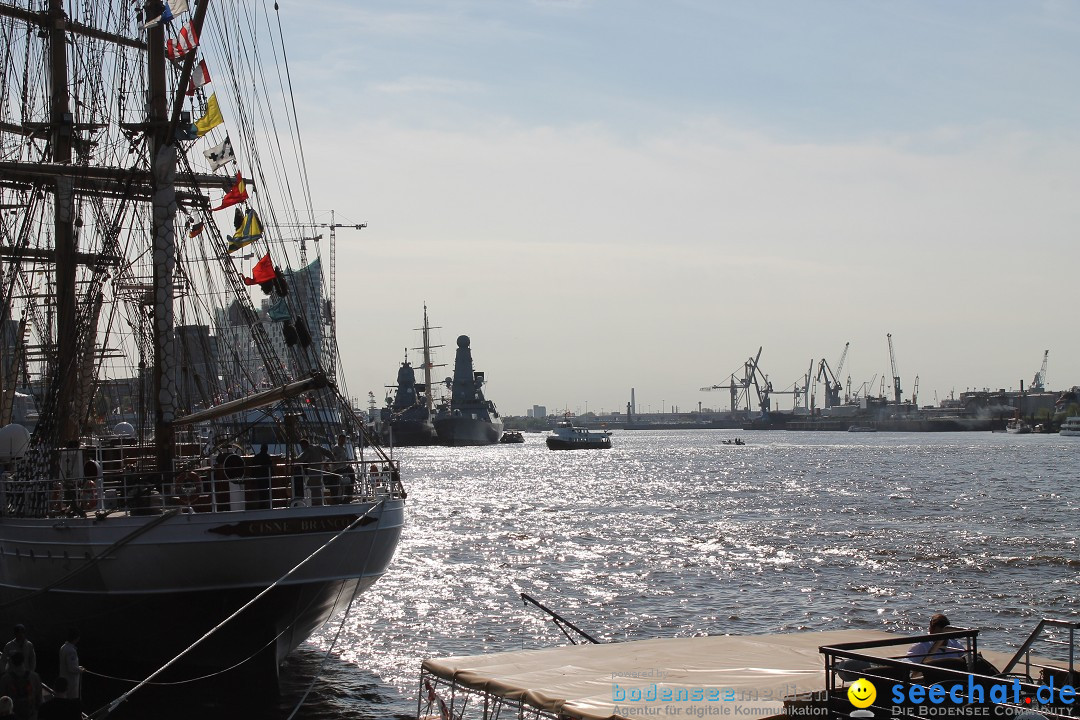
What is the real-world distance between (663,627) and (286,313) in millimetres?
14335

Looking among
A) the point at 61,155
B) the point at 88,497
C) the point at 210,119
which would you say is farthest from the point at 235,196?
the point at 61,155

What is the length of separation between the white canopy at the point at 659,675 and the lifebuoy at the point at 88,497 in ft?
38.6

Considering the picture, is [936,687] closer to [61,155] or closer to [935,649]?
[935,649]

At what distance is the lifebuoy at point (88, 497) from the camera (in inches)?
974

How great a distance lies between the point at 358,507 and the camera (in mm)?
24781

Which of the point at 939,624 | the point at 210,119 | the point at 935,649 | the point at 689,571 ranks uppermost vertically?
the point at 210,119

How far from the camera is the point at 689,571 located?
4622cm

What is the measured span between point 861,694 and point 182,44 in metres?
22.6

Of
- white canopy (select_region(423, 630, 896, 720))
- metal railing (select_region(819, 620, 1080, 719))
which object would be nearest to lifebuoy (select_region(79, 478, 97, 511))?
white canopy (select_region(423, 630, 896, 720))

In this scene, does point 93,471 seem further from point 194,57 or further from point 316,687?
point 194,57

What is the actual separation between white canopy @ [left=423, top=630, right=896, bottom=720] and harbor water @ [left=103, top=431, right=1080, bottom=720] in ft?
32.3

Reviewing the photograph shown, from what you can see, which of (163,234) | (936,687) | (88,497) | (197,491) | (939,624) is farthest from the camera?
(163,234)

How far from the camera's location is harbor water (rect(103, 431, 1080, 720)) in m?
31.9

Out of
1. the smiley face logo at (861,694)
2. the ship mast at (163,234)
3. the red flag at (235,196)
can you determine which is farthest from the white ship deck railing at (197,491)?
the smiley face logo at (861,694)
